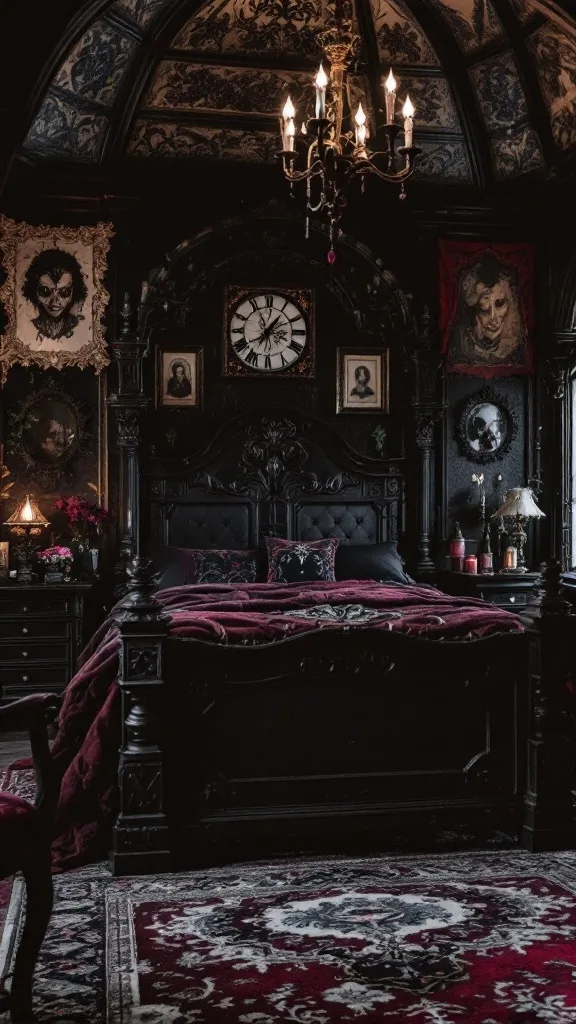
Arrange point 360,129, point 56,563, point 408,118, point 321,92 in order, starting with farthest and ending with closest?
point 56,563 < point 360,129 < point 408,118 < point 321,92

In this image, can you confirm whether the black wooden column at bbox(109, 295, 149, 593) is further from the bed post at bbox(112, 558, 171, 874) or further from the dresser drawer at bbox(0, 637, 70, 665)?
the bed post at bbox(112, 558, 171, 874)

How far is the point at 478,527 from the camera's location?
8336 mm

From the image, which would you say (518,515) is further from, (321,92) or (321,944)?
(321,944)

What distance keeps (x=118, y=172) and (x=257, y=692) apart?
15.4 feet

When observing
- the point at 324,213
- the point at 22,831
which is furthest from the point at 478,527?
the point at 22,831

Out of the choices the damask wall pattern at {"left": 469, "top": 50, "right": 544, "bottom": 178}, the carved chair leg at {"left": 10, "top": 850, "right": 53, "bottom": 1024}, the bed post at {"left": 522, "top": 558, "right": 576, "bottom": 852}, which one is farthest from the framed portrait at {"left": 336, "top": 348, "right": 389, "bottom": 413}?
the carved chair leg at {"left": 10, "top": 850, "right": 53, "bottom": 1024}

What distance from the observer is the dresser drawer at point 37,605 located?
7.10m

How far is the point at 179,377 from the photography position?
7.92 metres

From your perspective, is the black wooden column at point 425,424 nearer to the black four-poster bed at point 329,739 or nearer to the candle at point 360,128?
the candle at point 360,128

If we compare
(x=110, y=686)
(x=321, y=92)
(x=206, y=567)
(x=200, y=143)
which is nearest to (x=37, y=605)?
(x=206, y=567)

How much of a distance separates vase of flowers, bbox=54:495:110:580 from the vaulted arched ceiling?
2.48 m

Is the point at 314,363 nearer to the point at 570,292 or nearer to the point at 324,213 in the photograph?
the point at 324,213

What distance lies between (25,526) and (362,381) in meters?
2.73

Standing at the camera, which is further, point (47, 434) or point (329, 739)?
point (47, 434)
